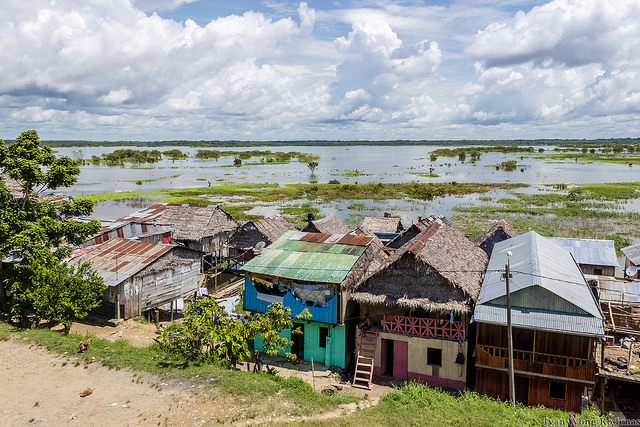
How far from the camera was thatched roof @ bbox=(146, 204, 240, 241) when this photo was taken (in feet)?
96.6

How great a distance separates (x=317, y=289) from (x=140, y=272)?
871 cm

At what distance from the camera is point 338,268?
18109 millimetres

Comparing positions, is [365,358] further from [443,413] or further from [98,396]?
[98,396]

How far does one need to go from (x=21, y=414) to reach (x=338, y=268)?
1120cm

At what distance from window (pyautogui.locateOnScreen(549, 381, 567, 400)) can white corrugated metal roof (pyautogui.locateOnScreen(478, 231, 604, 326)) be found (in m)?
2.64

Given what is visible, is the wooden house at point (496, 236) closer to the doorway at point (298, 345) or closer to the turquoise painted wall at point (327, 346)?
the turquoise painted wall at point (327, 346)

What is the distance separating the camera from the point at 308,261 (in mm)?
19125

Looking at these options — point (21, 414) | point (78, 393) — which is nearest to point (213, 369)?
point (78, 393)

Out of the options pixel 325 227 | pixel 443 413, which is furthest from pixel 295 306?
pixel 325 227

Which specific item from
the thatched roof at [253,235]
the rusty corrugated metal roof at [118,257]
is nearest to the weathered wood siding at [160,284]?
the rusty corrugated metal roof at [118,257]

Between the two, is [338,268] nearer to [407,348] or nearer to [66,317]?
[407,348]

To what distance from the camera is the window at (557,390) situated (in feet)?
50.3

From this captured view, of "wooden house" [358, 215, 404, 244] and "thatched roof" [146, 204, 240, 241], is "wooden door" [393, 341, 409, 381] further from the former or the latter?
"thatched roof" [146, 204, 240, 241]

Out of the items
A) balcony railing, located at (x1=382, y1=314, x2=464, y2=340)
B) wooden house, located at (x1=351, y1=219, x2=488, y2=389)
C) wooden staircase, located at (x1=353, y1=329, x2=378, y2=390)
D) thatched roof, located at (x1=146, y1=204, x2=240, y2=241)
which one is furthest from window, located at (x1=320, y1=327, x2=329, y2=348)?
thatched roof, located at (x1=146, y1=204, x2=240, y2=241)
